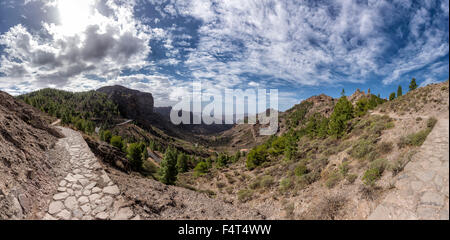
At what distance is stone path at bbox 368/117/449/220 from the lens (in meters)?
3.76

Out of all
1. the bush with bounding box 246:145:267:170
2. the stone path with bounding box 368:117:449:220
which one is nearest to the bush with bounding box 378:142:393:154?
the stone path with bounding box 368:117:449:220

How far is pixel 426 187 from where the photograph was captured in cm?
419

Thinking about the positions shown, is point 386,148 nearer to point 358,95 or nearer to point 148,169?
point 148,169

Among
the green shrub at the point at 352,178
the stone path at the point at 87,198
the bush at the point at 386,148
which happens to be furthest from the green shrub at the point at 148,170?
the bush at the point at 386,148

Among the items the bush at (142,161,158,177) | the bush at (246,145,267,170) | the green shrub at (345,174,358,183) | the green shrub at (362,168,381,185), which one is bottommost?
the bush at (142,161,158,177)

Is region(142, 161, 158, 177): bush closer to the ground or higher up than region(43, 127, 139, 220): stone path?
closer to the ground

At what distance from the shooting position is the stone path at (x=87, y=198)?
4.08 m

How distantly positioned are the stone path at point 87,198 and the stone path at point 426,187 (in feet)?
22.3

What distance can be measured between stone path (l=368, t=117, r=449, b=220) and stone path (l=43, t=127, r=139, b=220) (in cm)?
679

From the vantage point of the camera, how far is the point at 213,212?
706 cm

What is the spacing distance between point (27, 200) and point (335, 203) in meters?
9.56

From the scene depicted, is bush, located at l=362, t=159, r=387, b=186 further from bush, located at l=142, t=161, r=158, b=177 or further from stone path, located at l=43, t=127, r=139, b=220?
bush, located at l=142, t=161, r=158, b=177
